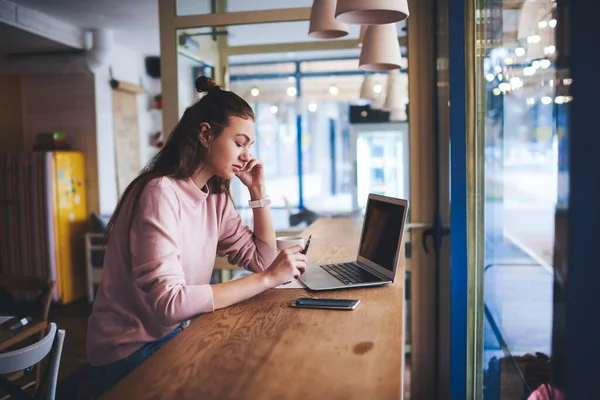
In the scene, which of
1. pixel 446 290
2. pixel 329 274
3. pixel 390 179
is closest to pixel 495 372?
pixel 446 290

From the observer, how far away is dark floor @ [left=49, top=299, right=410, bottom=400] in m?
3.61

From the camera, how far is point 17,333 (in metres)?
2.40

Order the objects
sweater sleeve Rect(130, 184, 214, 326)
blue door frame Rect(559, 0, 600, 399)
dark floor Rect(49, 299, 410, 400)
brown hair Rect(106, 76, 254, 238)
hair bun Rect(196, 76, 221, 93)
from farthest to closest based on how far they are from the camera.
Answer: dark floor Rect(49, 299, 410, 400) < hair bun Rect(196, 76, 221, 93) < brown hair Rect(106, 76, 254, 238) < sweater sleeve Rect(130, 184, 214, 326) < blue door frame Rect(559, 0, 600, 399)

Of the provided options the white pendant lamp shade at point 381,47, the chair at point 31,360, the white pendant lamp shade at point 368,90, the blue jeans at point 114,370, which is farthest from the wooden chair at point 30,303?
the white pendant lamp shade at point 368,90

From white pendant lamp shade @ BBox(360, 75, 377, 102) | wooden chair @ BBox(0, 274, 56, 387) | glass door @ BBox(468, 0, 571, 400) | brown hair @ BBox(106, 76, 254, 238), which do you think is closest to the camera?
glass door @ BBox(468, 0, 571, 400)

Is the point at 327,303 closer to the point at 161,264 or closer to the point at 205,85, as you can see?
the point at 161,264

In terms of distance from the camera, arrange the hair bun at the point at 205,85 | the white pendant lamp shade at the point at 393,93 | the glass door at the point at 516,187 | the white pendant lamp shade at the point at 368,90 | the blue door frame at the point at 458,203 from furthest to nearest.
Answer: the white pendant lamp shade at the point at 368,90, the white pendant lamp shade at the point at 393,93, the blue door frame at the point at 458,203, the hair bun at the point at 205,85, the glass door at the point at 516,187

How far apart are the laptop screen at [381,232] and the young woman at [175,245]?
0.34 metres

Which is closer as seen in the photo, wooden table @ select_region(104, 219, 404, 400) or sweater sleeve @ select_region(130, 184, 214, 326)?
wooden table @ select_region(104, 219, 404, 400)

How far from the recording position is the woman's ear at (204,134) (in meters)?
1.64

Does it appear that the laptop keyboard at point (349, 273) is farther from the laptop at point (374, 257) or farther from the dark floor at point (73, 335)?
the dark floor at point (73, 335)

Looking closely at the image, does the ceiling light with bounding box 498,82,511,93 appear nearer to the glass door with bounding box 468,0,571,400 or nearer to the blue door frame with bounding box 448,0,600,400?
the glass door with bounding box 468,0,571,400

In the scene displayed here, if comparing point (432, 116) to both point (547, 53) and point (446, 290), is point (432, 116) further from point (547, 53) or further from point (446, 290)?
point (547, 53)

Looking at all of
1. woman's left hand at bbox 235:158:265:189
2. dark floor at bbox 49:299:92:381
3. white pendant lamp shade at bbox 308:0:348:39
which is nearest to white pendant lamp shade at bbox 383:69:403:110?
white pendant lamp shade at bbox 308:0:348:39
